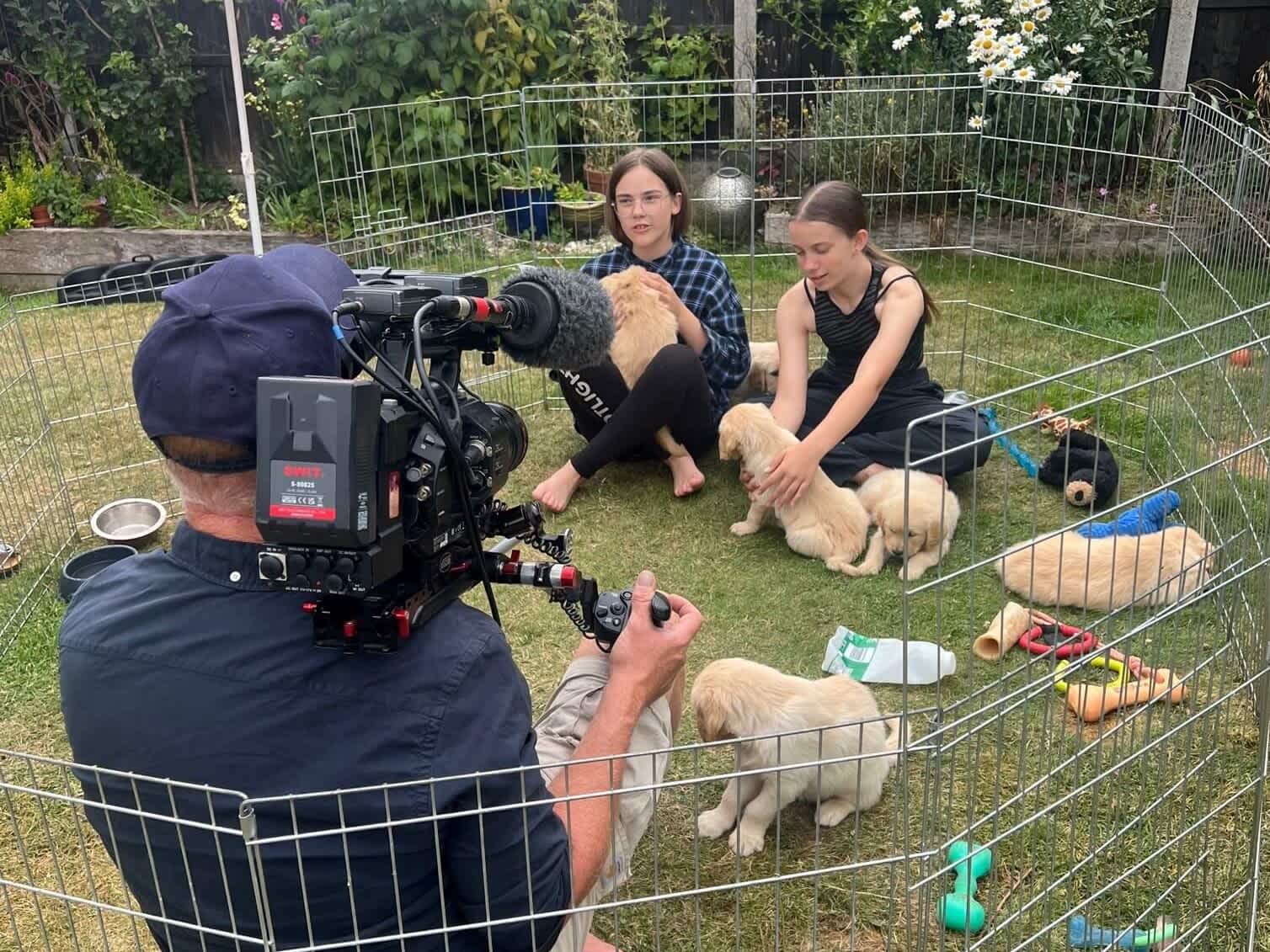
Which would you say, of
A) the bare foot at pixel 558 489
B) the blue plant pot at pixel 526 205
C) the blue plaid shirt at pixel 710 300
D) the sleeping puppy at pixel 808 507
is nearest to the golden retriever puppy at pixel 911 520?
the sleeping puppy at pixel 808 507

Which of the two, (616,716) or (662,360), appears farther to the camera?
(662,360)

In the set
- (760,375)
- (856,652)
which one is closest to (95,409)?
(760,375)

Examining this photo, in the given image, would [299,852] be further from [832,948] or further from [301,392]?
[832,948]

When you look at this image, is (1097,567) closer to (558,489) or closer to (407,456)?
(558,489)

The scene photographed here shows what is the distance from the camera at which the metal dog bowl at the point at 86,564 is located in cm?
354

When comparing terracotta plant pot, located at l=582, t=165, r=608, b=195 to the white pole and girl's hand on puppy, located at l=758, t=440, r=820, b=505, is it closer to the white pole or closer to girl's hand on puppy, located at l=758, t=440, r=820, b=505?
the white pole

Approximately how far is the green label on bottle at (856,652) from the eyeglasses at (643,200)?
5.81 feet

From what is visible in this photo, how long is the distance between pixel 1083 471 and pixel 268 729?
3005 mm

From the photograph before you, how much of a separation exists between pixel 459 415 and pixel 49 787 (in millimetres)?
2003

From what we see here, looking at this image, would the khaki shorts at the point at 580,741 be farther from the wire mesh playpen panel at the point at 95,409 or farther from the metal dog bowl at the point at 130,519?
the wire mesh playpen panel at the point at 95,409

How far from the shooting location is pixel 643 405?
4160 mm

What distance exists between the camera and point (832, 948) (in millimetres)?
2346

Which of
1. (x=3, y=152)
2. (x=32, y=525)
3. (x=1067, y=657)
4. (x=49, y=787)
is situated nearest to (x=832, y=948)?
(x=1067, y=657)

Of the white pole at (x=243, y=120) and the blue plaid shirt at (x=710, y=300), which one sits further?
the blue plaid shirt at (x=710, y=300)
